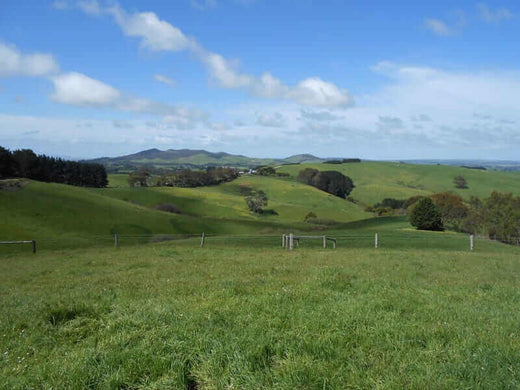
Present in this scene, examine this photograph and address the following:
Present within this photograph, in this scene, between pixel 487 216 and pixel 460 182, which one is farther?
pixel 460 182

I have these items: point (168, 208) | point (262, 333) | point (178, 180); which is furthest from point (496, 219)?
point (262, 333)

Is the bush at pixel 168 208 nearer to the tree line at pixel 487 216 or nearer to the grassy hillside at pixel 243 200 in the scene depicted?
the grassy hillside at pixel 243 200

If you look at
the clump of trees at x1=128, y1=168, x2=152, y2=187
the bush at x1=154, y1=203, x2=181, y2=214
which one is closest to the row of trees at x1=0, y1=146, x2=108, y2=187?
the clump of trees at x1=128, y1=168, x2=152, y2=187

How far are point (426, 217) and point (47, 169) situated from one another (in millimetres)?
101697

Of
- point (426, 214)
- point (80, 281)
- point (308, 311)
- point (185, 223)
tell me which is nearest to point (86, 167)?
point (185, 223)

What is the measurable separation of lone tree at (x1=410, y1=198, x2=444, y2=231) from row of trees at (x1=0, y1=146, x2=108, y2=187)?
94.6m

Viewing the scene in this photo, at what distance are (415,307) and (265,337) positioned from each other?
3805mm

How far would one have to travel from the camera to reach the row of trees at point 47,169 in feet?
335

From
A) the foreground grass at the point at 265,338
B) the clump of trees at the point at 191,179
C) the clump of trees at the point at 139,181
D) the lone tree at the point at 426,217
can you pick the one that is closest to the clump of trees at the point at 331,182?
the clump of trees at the point at 191,179

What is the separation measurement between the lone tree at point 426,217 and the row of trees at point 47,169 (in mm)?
94604

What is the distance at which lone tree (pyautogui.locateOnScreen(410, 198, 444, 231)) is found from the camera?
7300 centimetres

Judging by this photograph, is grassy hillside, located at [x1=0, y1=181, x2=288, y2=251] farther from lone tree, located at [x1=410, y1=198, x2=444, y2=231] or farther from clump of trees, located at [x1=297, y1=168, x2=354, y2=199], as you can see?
clump of trees, located at [x1=297, y1=168, x2=354, y2=199]

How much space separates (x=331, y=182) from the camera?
181625 mm

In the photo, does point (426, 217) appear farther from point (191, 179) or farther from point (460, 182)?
point (460, 182)
